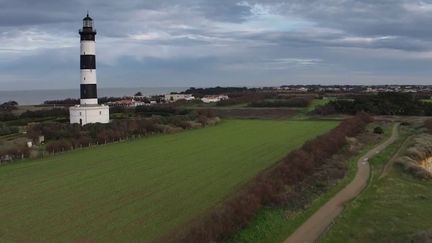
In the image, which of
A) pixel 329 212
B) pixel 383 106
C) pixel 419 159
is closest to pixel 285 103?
pixel 383 106

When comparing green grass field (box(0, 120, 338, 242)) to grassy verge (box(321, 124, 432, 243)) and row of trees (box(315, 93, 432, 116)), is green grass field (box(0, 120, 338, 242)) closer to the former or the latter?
grassy verge (box(321, 124, 432, 243))

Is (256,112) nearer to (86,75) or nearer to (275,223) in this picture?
(86,75)

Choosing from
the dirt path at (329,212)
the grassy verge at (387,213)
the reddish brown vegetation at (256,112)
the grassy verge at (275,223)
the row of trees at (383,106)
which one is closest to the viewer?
the grassy verge at (275,223)

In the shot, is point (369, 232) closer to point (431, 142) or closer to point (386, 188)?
point (386, 188)

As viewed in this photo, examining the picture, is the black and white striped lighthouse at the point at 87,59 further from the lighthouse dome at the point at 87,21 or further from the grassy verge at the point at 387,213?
the grassy verge at the point at 387,213

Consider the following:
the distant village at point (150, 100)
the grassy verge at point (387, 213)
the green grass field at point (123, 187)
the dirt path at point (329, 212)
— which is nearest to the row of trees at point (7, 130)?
the green grass field at point (123, 187)

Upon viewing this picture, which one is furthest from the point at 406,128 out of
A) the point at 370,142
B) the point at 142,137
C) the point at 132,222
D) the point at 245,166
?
the point at 132,222
